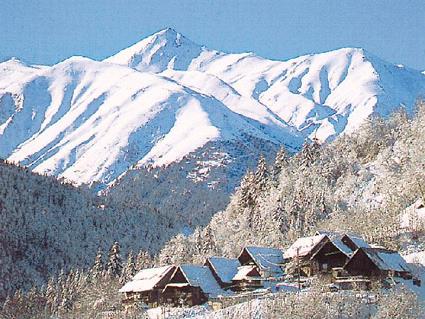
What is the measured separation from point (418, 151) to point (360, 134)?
24.4m

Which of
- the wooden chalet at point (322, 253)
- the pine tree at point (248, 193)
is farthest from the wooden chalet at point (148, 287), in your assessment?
the pine tree at point (248, 193)

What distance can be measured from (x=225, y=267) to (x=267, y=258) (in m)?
4.90

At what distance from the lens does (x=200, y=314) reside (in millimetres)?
76125

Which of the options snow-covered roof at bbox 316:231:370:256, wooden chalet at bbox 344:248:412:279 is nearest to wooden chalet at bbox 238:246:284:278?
snow-covered roof at bbox 316:231:370:256

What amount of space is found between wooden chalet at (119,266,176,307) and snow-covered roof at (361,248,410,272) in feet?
80.8

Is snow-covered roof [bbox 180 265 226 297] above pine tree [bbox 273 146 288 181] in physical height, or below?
below

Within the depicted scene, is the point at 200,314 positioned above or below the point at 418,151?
below

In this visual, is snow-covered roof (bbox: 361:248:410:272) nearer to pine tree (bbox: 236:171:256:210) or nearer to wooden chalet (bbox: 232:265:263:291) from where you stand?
wooden chalet (bbox: 232:265:263:291)

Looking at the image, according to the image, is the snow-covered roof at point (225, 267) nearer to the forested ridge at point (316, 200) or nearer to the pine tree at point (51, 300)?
the forested ridge at point (316, 200)

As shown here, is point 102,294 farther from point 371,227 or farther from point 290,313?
point 290,313

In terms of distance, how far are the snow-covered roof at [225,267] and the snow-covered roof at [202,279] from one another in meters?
0.92

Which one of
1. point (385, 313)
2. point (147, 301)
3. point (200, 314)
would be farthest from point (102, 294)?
point (385, 313)

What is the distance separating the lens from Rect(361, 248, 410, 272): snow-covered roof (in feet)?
243

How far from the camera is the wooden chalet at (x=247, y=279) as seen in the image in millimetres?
83188
